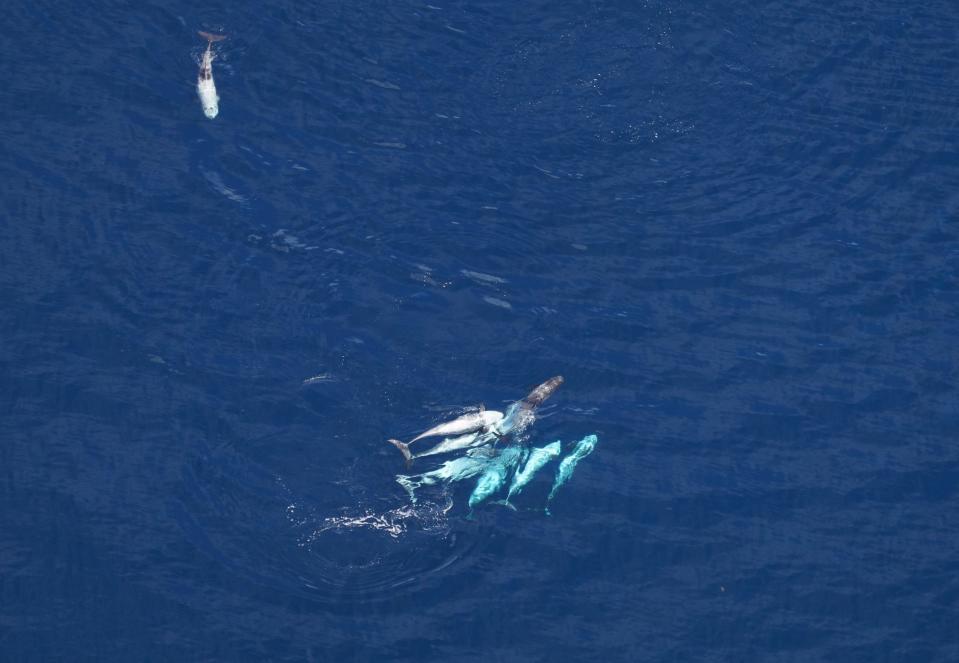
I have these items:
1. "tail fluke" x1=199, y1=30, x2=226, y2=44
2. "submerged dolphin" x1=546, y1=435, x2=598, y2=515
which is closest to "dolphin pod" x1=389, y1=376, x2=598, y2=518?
"submerged dolphin" x1=546, y1=435, x2=598, y2=515

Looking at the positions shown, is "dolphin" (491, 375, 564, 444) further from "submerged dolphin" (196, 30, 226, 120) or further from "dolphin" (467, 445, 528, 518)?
"submerged dolphin" (196, 30, 226, 120)

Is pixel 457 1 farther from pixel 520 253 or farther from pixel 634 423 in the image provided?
pixel 634 423

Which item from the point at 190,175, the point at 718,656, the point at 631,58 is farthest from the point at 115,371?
the point at 631,58

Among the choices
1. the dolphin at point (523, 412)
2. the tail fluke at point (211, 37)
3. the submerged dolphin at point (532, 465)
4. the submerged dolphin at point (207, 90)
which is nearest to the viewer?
the submerged dolphin at point (532, 465)

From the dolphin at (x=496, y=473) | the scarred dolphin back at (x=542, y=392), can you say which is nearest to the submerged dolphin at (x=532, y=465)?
the dolphin at (x=496, y=473)

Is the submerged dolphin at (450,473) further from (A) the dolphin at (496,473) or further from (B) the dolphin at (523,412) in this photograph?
(B) the dolphin at (523,412)

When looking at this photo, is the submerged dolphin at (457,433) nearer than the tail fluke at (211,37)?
Yes

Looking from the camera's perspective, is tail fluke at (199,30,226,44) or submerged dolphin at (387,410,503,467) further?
tail fluke at (199,30,226,44)
